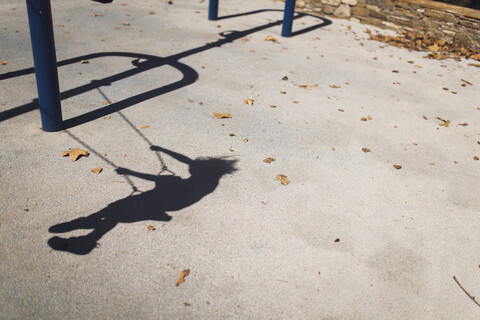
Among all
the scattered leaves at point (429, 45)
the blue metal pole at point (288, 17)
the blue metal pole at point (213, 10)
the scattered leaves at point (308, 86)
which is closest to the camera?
the scattered leaves at point (308, 86)

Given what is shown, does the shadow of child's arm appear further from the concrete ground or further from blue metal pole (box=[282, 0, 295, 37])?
blue metal pole (box=[282, 0, 295, 37])

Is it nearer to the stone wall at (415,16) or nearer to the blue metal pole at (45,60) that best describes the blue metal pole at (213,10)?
the stone wall at (415,16)

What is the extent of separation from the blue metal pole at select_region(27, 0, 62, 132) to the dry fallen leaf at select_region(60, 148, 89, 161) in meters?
0.47

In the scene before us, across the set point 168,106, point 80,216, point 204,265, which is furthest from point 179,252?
point 168,106

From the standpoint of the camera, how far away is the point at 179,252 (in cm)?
302

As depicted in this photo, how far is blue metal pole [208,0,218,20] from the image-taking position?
8609 millimetres

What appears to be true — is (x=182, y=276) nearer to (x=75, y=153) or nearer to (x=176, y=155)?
(x=176, y=155)

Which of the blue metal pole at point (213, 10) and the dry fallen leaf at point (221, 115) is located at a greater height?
the blue metal pole at point (213, 10)

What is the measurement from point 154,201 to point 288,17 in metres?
5.99

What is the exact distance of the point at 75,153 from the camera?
393 cm

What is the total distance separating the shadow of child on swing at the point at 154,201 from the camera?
302cm

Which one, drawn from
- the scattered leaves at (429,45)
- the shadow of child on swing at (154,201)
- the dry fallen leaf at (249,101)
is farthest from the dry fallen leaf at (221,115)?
the scattered leaves at (429,45)

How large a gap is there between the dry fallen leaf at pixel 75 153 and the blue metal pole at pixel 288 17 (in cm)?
563

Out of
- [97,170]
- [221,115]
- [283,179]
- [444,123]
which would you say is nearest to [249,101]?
[221,115]
